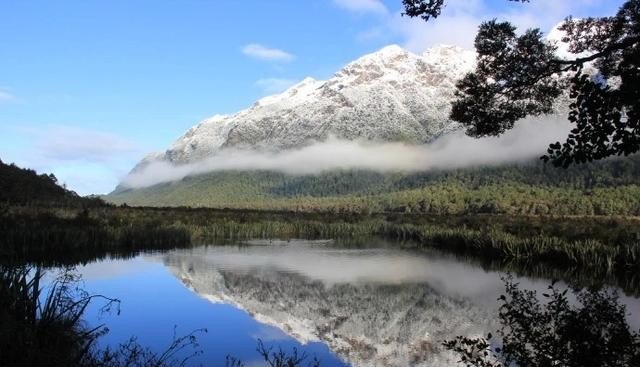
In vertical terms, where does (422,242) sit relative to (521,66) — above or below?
below

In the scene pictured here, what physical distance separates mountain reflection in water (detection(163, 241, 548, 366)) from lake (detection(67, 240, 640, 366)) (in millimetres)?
36

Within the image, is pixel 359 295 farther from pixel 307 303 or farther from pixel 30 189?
pixel 30 189

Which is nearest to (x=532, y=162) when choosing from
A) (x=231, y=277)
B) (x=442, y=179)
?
(x=442, y=179)

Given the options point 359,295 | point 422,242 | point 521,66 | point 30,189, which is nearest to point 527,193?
point 422,242

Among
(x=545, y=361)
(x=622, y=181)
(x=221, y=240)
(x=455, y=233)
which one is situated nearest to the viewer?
(x=545, y=361)

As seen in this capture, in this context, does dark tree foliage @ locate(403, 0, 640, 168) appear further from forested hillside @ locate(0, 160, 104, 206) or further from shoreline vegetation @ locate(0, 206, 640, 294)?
forested hillside @ locate(0, 160, 104, 206)

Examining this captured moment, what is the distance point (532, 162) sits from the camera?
175 m

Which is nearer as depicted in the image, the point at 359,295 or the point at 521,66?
the point at 521,66

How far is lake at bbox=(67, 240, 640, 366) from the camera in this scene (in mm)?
14000

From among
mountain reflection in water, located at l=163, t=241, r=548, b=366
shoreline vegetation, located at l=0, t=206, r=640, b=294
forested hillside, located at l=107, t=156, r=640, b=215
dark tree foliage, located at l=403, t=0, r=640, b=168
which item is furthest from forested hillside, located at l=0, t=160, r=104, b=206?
forested hillside, located at l=107, t=156, r=640, b=215

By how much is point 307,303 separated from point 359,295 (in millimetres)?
2601

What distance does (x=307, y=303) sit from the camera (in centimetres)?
1986

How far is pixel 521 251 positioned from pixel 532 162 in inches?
5986

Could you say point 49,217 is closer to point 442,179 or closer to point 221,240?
point 221,240
